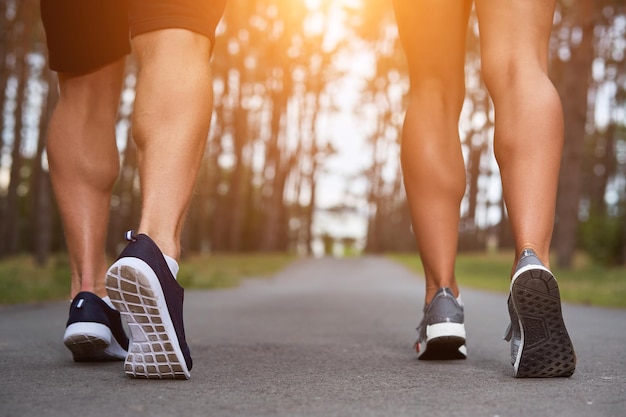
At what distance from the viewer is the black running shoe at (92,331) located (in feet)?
7.56

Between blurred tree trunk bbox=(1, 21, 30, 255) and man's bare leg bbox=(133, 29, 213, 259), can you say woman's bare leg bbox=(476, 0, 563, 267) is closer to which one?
man's bare leg bbox=(133, 29, 213, 259)

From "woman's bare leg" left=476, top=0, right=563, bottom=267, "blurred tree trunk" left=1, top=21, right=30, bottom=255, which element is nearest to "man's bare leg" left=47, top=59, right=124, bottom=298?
"woman's bare leg" left=476, top=0, right=563, bottom=267

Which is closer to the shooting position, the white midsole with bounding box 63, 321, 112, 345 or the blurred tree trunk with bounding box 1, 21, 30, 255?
the white midsole with bounding box 63, 321, 112, 345

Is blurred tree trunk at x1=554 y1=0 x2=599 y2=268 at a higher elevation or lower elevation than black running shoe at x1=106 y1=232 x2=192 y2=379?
higher

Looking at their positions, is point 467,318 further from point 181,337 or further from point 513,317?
point 181,337

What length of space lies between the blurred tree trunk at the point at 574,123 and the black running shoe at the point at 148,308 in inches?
546

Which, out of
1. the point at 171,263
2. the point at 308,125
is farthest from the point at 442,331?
the point at 308,125

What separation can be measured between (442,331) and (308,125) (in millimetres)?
34007

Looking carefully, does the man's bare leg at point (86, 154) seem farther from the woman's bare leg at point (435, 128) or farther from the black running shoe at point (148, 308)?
the woman's bare leg at point (435, 128)

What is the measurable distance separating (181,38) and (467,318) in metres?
2.80

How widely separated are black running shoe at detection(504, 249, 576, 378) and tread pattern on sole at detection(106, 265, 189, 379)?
34.4 inches

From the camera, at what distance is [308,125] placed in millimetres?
36188

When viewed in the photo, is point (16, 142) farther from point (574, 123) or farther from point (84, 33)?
point (84, 33)

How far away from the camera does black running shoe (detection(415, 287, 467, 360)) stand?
96.9 inches
